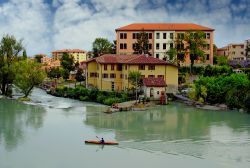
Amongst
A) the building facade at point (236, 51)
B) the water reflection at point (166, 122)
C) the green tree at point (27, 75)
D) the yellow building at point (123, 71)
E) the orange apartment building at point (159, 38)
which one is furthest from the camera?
the building facade at point (236, 51)

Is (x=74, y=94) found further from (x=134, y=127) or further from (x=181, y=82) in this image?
(x=134, y=127)

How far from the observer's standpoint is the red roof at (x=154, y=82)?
39250 mm

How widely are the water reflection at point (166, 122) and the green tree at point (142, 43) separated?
1741cm

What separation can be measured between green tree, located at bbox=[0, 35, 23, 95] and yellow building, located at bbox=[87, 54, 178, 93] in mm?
8229

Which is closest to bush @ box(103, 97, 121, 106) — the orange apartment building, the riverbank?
the riverbank

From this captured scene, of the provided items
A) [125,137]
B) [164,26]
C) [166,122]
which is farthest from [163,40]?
[125,137]

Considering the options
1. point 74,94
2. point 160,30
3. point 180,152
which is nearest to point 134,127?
point 180,152

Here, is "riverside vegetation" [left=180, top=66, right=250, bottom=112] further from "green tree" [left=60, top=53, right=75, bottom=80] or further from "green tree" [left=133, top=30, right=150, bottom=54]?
"green tree" [left=60, top=53, right=75, bottom=80]

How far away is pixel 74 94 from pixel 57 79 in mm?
25960

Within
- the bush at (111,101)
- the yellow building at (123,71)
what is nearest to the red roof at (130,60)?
the yellow building at (123,71)

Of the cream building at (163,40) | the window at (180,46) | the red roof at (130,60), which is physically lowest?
the red roof at (130,60)

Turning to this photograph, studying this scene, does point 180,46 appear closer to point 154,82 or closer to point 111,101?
point 154,82

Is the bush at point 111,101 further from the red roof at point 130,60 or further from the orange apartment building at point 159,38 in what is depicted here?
the orange apartment building at point 159,38

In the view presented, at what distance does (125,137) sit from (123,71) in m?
21.1
